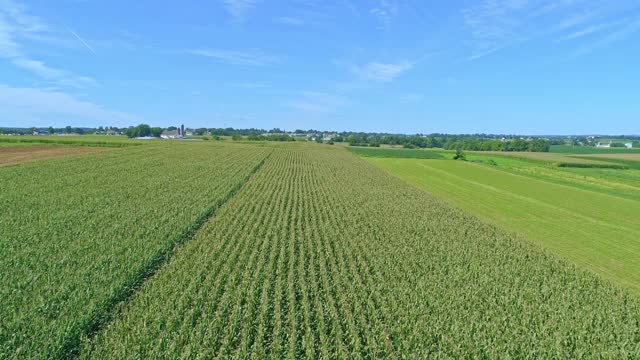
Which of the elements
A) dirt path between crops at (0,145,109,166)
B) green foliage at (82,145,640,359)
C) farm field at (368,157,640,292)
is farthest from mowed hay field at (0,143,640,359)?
dirt path between crops at (0,145,109,166)

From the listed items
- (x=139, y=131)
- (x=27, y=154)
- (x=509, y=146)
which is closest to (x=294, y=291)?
(x=27, y=154)

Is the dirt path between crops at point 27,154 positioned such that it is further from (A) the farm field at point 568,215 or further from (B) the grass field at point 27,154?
(A) the farm field at point 568,215

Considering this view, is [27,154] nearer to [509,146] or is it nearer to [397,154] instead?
[397,154]

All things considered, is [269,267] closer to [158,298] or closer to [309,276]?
[309,276]

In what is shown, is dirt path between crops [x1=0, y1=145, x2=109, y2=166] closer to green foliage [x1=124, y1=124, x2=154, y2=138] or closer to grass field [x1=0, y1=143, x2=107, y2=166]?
grass field [x1=0, y1=143, x2=107, y2=166]

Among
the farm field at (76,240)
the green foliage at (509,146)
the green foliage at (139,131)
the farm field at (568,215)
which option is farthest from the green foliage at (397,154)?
the green foliage at (139,131)

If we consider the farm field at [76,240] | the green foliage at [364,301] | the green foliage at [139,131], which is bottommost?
the green foliage at [364,301]

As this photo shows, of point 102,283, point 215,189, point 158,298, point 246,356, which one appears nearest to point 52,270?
point 102,283
